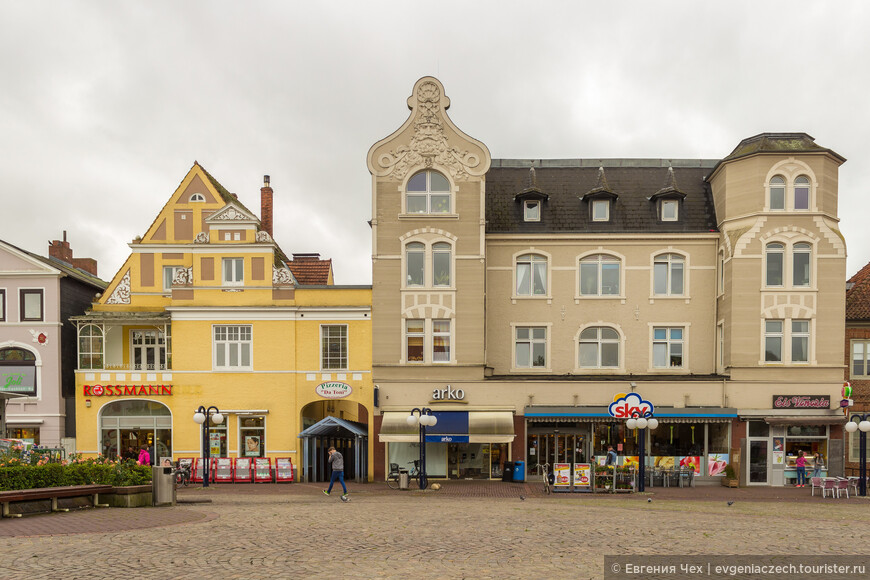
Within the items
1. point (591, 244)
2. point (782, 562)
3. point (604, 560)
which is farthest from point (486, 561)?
point (591, 244)

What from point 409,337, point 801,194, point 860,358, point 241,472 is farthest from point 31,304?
point 860,358

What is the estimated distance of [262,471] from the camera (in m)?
29.1

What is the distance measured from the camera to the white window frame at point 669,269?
101 feet

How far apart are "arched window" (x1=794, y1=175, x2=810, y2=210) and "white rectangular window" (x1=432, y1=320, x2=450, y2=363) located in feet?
50.0

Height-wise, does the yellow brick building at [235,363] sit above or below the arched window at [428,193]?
below

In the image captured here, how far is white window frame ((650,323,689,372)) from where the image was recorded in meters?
30.9

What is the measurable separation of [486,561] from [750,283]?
72.0 feet

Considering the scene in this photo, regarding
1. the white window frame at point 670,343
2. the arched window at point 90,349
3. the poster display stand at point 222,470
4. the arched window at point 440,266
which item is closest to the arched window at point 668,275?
the white window frame at point 670,343

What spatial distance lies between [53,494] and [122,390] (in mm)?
14786

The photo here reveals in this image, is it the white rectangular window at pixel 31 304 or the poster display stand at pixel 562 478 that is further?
the white rectangular window at pixel 31 304

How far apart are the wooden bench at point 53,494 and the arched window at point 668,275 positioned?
74.7 feet

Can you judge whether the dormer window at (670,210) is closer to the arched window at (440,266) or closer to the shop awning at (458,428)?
the arched window at (440,266)

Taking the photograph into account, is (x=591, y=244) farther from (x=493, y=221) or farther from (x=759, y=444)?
(x=759, y=444)

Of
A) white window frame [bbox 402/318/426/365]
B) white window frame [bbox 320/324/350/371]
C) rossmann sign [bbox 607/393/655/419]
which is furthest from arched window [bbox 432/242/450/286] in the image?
rossmann sign [bbox 607/393/655/419]
